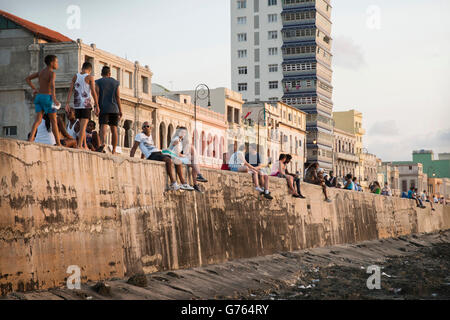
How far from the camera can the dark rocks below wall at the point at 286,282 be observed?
1201 centimetres

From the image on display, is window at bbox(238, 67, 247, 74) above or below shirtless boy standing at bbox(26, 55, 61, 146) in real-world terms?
above

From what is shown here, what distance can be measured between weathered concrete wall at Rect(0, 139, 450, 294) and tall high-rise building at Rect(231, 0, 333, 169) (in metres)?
90.4

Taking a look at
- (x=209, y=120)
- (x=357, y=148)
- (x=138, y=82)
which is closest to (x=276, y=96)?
(x=357, y=148)

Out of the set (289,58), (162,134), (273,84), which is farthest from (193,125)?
(273,84)

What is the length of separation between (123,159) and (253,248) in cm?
721

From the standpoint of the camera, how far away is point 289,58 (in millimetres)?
115625

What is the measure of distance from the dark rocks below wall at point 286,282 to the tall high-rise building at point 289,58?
86.3 m

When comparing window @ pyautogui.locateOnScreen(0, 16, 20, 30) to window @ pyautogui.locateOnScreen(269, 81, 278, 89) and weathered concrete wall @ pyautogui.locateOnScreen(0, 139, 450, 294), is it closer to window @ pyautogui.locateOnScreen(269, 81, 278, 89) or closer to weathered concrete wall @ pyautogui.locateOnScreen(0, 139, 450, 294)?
weathered concrete wall @ pyautogui.locateOnScreen(0, 139, 450, 294)

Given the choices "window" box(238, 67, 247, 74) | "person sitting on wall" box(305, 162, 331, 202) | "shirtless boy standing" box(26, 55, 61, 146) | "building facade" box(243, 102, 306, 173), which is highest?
"window" box(238, 67, 247, 74)

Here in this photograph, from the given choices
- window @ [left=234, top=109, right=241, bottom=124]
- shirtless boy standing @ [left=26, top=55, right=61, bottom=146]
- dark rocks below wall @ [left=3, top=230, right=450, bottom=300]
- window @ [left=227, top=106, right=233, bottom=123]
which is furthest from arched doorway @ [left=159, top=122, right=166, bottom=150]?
shirtless boy standing @ [left=26, top=55, right=61, bottom=146]

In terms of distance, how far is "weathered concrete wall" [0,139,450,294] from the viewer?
10680 mm

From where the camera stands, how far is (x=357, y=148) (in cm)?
13562

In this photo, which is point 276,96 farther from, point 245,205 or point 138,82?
point 245,205

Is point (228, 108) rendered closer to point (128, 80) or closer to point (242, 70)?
point (128, 80)
